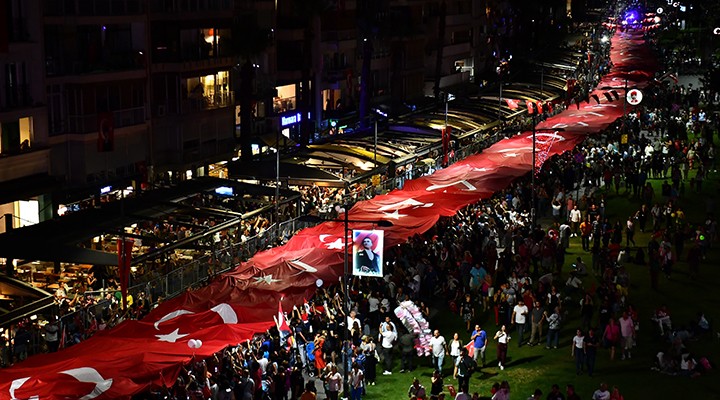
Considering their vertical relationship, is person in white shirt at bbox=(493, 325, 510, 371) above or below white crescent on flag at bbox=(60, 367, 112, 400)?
below

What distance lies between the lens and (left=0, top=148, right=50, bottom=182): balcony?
175 feet

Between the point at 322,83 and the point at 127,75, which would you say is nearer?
the point at 127,75

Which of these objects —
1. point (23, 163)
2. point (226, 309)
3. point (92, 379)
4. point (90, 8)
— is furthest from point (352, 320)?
point (90, 8)

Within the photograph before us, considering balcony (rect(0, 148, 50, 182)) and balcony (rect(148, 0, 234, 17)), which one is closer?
balcony (rect(0, 148, 50, 182))

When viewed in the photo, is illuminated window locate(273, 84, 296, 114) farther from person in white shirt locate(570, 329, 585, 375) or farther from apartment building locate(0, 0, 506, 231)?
person in white shirt locate(570, 329, 585, 375)

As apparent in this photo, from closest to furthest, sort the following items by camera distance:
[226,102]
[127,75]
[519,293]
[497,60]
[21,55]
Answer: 1. [519,293]
2. [21,55]
3. [127,75]
4. [226,102]
5. [497,60]

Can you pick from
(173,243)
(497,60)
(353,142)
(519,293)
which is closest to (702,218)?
(353,142)

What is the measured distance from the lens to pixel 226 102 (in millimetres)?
72562

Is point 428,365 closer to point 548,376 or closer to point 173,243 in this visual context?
point 548,376

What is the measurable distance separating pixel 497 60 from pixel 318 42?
185ft

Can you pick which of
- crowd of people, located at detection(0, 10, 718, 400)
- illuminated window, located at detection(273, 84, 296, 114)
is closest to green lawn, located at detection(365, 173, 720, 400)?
crowd of people, located at detection(0, 10, 718, 400)

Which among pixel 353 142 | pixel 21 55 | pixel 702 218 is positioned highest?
pixel 21 55

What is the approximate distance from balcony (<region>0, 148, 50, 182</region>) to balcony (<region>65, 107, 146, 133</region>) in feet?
7.48

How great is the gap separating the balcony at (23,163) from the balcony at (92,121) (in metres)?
2.28
